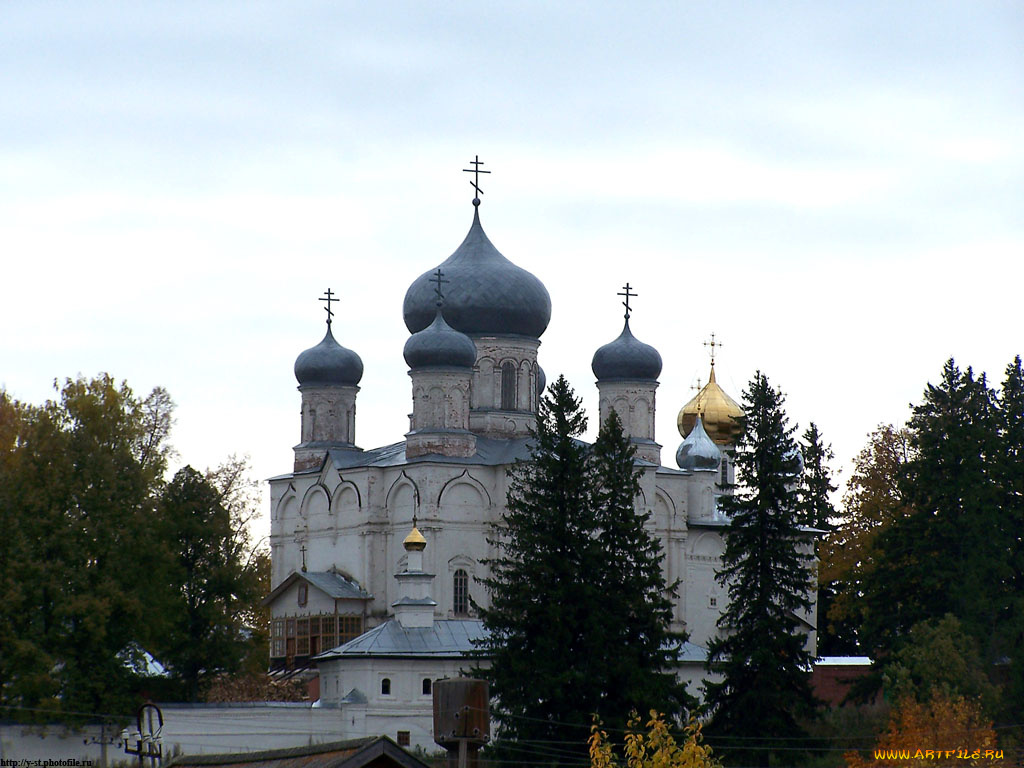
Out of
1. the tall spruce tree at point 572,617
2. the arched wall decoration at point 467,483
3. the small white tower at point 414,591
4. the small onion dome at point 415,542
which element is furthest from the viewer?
the arched wall decoration at point 467,483

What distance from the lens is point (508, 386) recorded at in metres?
43.9

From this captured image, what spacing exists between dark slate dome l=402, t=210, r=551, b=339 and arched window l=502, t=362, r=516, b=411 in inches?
29.7

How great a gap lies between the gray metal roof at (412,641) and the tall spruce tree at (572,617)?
5.43 m

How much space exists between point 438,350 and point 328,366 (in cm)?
472

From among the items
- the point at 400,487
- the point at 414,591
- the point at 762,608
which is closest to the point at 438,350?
the point at 400,487

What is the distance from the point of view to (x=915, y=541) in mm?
35312

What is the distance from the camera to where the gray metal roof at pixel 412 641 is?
36719 millimetres

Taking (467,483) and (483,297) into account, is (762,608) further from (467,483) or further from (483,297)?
(483,297)

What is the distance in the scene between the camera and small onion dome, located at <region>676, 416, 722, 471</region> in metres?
47.0

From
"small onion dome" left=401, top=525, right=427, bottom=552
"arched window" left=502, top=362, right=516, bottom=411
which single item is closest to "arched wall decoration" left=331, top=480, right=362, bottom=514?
"small onion dome" left=401, top=525, right=427, bottom=552

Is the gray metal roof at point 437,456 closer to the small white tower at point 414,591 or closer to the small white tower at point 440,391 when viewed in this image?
the small white tower at point 440,391

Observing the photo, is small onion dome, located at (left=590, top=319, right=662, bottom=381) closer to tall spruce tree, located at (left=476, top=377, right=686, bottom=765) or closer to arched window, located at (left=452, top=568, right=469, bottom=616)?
arched window, located at (left=452, top=568, right=469, bottom=616)

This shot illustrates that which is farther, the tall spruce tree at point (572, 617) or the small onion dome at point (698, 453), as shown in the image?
the small onion dome at point (698, 453)

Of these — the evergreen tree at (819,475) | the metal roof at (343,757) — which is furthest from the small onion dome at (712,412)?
the metal roof at (343,757)
